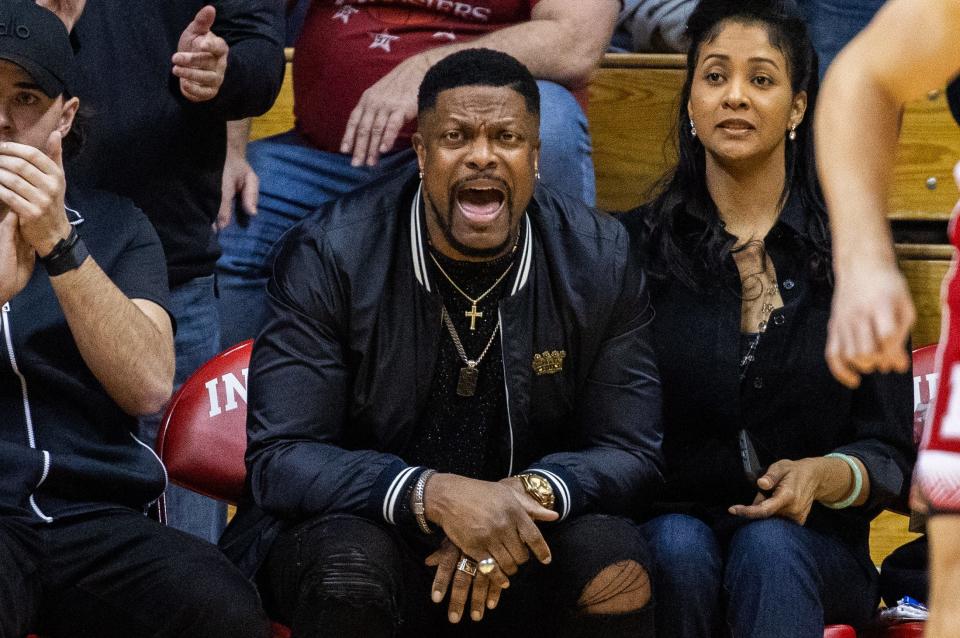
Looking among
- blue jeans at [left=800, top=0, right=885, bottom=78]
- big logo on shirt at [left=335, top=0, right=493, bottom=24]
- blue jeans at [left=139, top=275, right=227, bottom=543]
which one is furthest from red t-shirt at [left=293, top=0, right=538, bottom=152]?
blue jeans at [left=800, top=0, right=885, bottom=78]

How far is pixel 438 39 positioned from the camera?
159 inches

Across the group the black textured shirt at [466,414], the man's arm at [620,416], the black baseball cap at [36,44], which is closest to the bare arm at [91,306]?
the black baseball cap at [36,44]

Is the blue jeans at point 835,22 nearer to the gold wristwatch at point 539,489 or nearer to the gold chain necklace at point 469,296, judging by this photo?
the gold chain necklace at point 469,296

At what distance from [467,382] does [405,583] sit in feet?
1.42

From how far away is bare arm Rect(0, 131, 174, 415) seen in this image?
114 inches

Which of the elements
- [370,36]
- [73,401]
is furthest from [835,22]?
[73,401]

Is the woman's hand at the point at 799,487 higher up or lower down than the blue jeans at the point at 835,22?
lower down

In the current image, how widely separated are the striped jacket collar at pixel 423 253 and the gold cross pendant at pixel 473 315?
0.30 feet

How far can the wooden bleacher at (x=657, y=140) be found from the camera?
4.41 meters

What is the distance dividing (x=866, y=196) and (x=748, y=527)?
1.37m

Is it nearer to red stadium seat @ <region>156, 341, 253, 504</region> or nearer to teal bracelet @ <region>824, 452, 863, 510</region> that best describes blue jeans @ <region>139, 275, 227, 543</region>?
red stadium seat @ <region>156, 341, 253, 504</region>

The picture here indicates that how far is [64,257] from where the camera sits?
2.96 meters

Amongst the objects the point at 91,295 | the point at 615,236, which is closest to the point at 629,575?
the point at 615,236

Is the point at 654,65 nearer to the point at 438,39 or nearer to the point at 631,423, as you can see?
the point at 438,39
